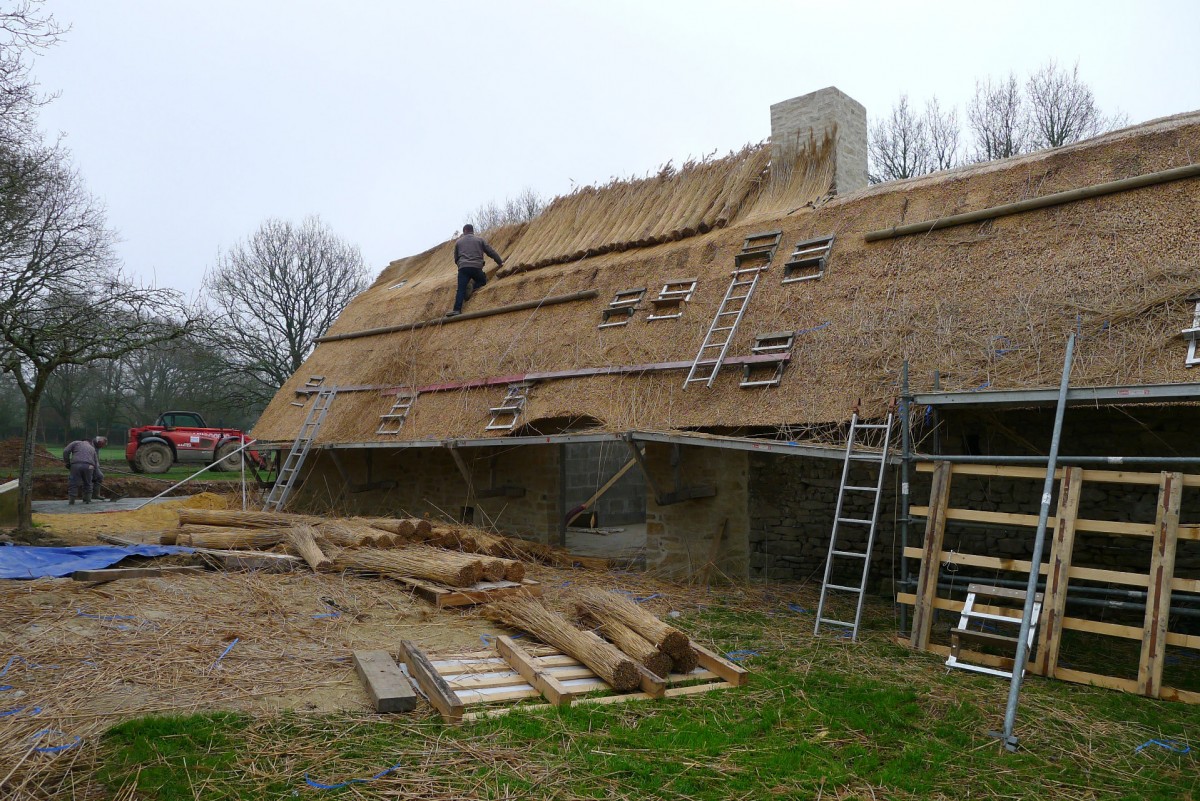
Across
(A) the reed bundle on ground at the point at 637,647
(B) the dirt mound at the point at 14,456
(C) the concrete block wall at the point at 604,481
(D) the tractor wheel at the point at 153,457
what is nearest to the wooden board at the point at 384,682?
(A) the reed bundle on ground at the point at 637,647

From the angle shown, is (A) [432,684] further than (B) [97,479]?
No

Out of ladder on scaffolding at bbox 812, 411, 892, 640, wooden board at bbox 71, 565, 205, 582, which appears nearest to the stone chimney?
ladder on scaffolding at bbox 812, 411, 892, 640

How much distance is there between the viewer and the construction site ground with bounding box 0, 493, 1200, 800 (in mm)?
3566

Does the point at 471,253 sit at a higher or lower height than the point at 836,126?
lower

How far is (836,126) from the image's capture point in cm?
1068

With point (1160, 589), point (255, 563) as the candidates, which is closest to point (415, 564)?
point (255, 563)

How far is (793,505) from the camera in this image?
830 centimetres

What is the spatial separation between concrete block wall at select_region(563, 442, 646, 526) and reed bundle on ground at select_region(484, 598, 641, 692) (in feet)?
20.9

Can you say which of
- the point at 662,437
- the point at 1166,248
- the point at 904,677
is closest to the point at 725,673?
the point at 904,677

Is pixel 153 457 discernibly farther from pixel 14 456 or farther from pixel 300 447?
pixel 300 447

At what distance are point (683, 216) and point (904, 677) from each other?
788cm

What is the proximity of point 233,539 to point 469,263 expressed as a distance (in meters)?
6.16

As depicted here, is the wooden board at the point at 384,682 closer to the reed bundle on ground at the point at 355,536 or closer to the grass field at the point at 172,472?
the reed bundle on ground at the point at 355,536

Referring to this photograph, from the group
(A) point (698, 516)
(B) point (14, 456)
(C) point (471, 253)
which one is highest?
(C) point (471, 253)
